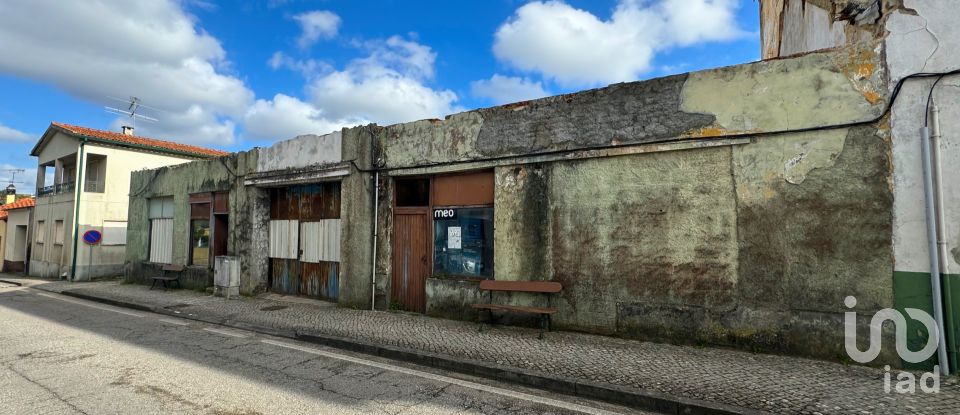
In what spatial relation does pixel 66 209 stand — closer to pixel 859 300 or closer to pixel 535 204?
pixel 535 204

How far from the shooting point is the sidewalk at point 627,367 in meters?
4.16

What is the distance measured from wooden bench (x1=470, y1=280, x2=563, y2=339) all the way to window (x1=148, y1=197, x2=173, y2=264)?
12.2 metres

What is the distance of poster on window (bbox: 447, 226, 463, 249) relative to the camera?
8.50 meters

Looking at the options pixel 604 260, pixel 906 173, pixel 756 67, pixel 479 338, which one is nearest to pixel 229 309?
pixel 479 338

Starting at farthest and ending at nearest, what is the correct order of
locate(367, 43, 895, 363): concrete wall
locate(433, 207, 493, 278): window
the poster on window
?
1. the poster on window
2. locate(433, 207, 493, 278): window
3. locate(367, 43, 895, 363): concrete wall

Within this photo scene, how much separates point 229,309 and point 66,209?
15387mm

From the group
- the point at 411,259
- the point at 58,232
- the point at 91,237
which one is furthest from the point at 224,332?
the point at 58,232

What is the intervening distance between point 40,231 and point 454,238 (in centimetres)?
2376

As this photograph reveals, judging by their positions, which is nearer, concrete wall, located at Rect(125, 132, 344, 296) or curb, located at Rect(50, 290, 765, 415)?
curb, located at Rect(50, 290, 765, 415)

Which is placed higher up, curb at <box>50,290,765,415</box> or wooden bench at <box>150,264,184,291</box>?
wooden bench at <box>150,264,184,291</box>

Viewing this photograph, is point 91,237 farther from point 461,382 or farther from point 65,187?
point 461,382

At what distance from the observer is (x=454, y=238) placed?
8.56 m

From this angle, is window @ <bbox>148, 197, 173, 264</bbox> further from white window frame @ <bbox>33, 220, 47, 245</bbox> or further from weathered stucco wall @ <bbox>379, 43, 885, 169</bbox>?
weathered stucco wall @ <bbox>379, 43, 885, 169</bbox>

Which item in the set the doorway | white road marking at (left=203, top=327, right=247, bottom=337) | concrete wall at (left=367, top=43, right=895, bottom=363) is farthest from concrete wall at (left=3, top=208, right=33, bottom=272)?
concrete wall at (left=367, top=43, right=895, bottom=363)
